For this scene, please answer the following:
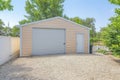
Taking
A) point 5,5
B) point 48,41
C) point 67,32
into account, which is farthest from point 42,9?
point 5,5

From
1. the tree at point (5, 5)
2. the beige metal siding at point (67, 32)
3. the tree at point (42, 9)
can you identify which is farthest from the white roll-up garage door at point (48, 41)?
the tree at point (42, 9)

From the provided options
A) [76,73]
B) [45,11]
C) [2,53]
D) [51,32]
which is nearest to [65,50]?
[51,32]

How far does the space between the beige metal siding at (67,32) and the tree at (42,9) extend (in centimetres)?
1507

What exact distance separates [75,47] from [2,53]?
767cm

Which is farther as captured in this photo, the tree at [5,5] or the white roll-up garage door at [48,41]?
the white roll-up garage door at [48,41]

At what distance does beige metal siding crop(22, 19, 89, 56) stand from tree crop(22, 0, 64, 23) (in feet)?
49.4

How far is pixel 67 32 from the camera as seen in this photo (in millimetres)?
16172

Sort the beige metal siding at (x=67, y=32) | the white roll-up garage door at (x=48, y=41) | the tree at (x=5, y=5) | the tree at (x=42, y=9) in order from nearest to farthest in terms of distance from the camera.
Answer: the tree at (x=5, y=5) < the beige metal siding at (x=67, y=32) < the white roll-up garage door at (x=48, y=41) < the tree at (x=42, y=9)

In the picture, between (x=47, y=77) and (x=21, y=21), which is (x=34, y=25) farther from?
(x=21, y=21)

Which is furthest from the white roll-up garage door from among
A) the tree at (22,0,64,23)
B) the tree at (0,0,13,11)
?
the tree at (22,0,64,23)

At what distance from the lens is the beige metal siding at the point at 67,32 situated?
14.5 metres

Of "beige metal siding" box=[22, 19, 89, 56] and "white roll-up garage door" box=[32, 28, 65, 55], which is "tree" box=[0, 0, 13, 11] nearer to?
"beige metal siding" box=[22, 19, 89, 56]

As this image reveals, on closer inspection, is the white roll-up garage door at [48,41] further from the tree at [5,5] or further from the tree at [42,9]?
the tree at [42,9]

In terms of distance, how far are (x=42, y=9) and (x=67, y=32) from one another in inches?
632
